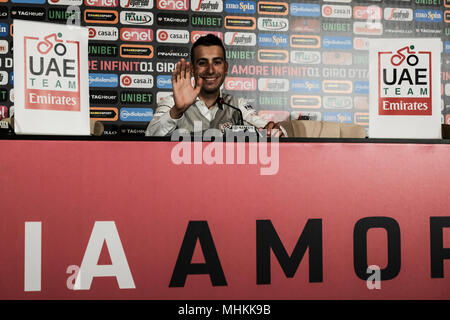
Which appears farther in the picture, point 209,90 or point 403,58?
point 209,90

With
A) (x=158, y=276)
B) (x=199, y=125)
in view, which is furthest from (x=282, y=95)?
(x=158, y=276)

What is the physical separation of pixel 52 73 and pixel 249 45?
7.97 ft

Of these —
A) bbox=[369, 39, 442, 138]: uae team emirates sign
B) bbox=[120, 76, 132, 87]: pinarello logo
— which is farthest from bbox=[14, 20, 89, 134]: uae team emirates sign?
bbox=[120, 76, 132, 87]: pinarello logo

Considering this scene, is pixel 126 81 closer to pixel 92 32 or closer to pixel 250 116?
pixel 92 32

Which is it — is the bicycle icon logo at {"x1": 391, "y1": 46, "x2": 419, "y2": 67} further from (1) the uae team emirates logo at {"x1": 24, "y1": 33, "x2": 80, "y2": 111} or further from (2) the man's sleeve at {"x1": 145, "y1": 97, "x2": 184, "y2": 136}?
(2) the man's sleeve at {"x1": 145, "y1": 97, "x2": 184, "y2": 136}

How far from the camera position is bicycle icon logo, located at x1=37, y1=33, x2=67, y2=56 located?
1.31m

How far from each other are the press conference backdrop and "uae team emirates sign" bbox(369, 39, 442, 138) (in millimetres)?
2065

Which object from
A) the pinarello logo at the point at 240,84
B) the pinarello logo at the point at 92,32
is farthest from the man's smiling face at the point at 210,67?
the pinarello logo at the point at 92,32

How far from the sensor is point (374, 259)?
1.35 metres

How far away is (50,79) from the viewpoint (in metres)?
1.31

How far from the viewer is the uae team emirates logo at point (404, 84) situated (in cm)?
146

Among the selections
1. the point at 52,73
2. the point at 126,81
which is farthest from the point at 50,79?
the point at 126,81
